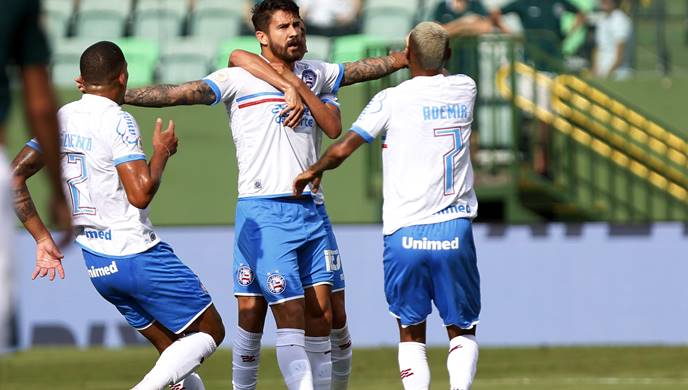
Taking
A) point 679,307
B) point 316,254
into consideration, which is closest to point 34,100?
point 316,254

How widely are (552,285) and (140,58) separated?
5425mm

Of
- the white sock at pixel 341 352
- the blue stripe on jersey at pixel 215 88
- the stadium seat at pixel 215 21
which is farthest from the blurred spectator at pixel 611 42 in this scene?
the blue stripe on jersey at pixel 215 88

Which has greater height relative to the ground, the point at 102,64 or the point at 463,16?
the point at 463,16

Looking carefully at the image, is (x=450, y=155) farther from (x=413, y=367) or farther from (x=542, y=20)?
(x=542, y=20)

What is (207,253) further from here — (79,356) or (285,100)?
(285,100)

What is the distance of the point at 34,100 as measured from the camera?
4840 mm

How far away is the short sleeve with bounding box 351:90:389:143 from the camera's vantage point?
25.2 ft

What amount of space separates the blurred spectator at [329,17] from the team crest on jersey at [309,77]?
7.94m

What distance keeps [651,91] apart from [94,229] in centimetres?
900

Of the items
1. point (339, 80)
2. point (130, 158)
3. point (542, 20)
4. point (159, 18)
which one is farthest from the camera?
point (159, 18)

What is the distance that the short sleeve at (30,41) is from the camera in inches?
193

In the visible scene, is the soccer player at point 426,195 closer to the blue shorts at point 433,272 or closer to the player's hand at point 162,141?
the blue shorts at point 433,272

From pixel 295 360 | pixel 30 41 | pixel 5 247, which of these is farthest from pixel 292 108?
pixel 5 247

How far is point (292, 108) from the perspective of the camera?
7695mm
